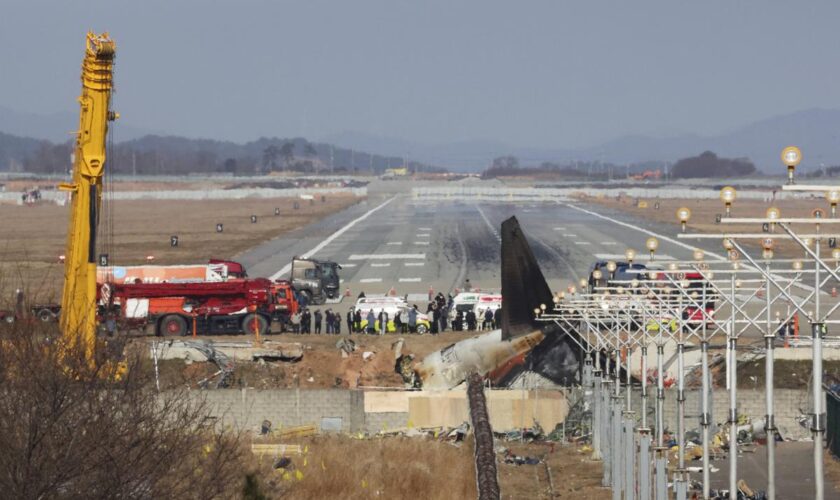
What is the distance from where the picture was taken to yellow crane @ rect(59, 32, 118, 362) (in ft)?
141

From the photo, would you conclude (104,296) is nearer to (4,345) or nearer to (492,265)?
(4,345)

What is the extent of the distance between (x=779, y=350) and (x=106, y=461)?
112 feet

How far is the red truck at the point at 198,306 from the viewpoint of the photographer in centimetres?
6706

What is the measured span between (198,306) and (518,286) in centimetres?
1940

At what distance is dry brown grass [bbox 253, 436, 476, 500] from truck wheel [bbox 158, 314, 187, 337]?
2161cm

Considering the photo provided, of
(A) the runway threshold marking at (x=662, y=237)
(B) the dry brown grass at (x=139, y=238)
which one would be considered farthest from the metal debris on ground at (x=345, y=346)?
(A) the runway threshold marking at (x=662, y=237)

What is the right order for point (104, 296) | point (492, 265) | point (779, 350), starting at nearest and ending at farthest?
point (779, 350) → point (104, 296) → point (492, 265)

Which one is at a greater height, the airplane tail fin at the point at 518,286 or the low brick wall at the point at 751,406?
the airplane tail fin at the point at 518,286

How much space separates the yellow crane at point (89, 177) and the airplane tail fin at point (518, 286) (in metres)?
15.8

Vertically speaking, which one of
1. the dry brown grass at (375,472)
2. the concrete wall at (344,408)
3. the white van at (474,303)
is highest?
the white van at (474,303)

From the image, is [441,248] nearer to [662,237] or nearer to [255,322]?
[662,237]

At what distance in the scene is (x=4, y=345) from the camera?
32.7 meters

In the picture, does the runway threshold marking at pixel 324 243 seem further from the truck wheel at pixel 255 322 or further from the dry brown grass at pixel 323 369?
the dry brown grass at pixel 323 369

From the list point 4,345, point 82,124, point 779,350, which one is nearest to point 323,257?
point 779,350
